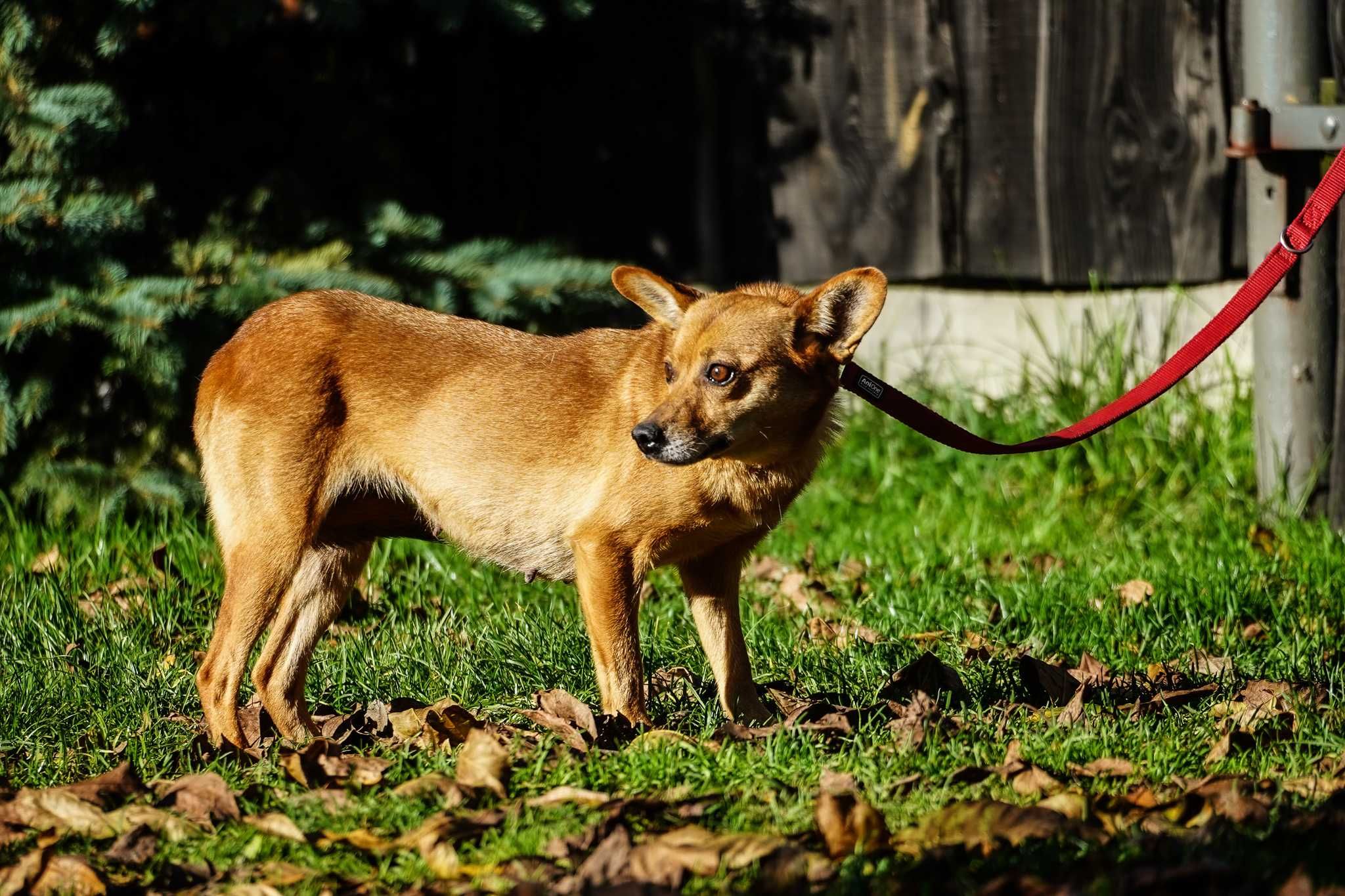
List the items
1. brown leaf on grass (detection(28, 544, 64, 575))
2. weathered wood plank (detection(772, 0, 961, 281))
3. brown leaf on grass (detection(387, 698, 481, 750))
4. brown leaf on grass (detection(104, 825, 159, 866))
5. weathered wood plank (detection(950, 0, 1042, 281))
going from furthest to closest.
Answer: weathered wood plank (detection(772, 0, 961, 281)) → weathered wood plank (detection(950, 0, 1042, 281)) → brown leaf on grass (detection(28, 544, 64, 575)) → brown leaf on grass (detection(387, 698, 481, 750)) → brown leaf on grass (detection(104, 825, 159, 866))

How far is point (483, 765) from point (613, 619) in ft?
2.50

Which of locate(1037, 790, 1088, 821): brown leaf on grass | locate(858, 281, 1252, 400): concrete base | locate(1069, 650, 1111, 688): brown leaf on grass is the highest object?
locate(858, 281, 1252, 400): concrete base

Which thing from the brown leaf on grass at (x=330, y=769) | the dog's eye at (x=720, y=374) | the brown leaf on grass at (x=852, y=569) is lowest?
the brown leaf on grass at (x=852, y=569)

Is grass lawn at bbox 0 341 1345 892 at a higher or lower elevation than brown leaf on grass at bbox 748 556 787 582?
higher

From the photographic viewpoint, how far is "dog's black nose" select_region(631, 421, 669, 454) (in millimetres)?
3855

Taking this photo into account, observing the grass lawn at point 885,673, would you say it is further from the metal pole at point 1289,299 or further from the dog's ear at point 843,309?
the dog's ear at point 843,309

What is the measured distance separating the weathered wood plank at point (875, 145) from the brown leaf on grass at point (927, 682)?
3.74 metres

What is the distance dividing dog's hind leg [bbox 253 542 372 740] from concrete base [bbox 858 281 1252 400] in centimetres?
370

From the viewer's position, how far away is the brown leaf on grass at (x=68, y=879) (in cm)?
288

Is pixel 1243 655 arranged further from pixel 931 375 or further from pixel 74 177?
pixel 74 177

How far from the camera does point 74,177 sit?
5.89 m

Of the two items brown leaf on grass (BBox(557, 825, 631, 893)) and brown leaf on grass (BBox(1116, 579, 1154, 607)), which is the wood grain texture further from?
brown leaf on grass (BBox(557, 825, 631, 893))

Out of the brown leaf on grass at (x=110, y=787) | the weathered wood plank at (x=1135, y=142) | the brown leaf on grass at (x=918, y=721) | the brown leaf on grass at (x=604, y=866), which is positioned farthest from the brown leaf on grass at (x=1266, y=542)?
the brown leaf on grass at (x=110, y=787)

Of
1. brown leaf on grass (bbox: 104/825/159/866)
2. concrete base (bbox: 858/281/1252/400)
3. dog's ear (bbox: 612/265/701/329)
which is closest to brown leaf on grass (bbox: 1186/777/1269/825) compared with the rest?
dog's ear (bbox: 612/265/701/329)
